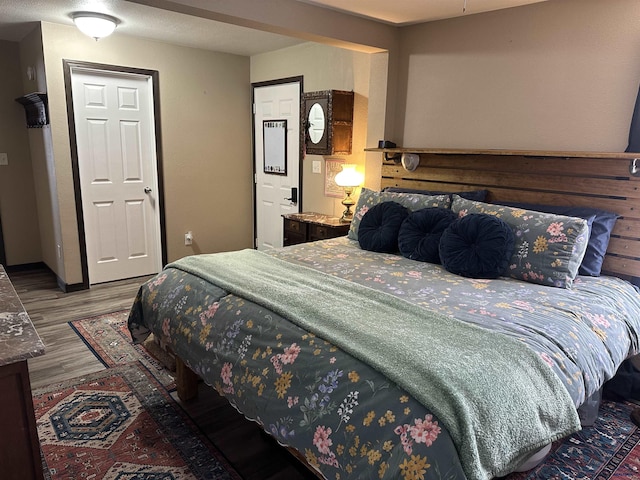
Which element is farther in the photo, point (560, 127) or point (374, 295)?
point (560, 127)

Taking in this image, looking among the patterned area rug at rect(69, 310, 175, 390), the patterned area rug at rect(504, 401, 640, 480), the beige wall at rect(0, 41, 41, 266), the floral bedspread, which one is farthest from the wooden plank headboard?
the beige wall at rect(0, 41, 41, 266)

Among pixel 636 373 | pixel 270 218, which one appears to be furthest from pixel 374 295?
pixel 270 218

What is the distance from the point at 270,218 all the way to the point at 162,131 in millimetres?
1473

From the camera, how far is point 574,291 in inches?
88.2

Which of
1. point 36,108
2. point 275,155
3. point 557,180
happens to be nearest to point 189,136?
point 275,155

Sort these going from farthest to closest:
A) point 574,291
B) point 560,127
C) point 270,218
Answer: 1. point 270,218
2. point 560,127
3. point 574,291

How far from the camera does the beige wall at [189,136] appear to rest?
3947 millimetres

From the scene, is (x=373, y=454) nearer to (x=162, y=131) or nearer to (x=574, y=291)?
(x=574, y=291)

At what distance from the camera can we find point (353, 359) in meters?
1.49

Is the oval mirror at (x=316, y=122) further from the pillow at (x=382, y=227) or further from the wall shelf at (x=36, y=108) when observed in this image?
the wall shelf at (x=36, y=108)

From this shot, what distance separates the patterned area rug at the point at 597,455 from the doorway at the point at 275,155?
3169mm

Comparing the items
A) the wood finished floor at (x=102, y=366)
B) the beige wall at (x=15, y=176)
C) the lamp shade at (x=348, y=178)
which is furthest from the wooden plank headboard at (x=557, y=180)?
the beige wall at (x=15, y=176)

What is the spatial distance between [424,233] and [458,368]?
1.48m

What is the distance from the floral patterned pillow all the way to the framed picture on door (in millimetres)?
2817
